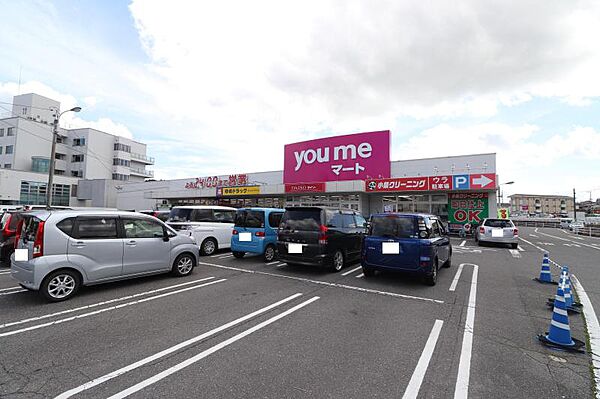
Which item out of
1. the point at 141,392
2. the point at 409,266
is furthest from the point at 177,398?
the point at 409,266

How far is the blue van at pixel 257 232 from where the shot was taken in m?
9.13

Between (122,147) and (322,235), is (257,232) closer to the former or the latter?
(322,235)

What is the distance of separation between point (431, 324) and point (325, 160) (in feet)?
66.8

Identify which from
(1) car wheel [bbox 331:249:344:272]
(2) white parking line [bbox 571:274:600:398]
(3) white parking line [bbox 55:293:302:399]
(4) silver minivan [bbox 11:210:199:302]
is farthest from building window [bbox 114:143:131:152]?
(2) white parking line [bbox 571:274:600:398]

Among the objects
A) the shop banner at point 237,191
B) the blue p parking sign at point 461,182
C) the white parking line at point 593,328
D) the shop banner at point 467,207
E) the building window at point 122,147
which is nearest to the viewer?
the white parking line at point 593,328

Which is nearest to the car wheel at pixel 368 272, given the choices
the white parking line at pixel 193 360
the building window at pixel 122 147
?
the white parking line at pixel 193 360

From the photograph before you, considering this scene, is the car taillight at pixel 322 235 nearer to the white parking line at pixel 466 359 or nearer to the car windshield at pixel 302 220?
the car windshield at pixel 302 220

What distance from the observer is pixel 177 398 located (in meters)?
2.54

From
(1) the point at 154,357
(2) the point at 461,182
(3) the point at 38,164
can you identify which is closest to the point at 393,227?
(1) the point at 154,357

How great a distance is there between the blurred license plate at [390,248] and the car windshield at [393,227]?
0.22 meters

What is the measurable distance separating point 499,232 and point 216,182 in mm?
23681

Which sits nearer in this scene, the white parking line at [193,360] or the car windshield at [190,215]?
the white parking line at [193,360]

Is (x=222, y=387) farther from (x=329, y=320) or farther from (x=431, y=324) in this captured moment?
(x=431, y=324)

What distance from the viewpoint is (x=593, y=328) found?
14.1 feet
